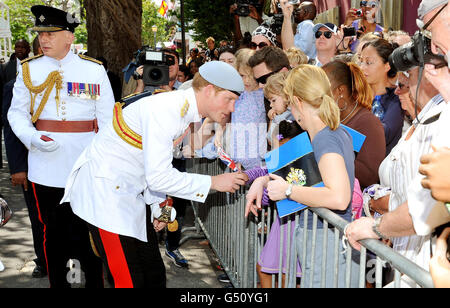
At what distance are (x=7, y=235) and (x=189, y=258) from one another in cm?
234

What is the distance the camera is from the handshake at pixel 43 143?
13.5 feet

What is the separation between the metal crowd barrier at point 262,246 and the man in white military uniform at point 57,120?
116 centimetres

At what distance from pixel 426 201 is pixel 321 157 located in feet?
3.19

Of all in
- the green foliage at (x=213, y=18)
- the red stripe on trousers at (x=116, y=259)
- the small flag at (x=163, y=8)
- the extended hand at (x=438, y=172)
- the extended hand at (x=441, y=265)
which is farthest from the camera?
the small flag at (x=163, y=8)

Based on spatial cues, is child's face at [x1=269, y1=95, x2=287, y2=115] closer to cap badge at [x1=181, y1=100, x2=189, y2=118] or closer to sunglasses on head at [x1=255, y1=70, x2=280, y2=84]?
sunglasses on head at [x1=255, y1=70, x2=280, y2=84]

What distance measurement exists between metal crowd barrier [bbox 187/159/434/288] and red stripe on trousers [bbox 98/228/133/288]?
3.09 ft

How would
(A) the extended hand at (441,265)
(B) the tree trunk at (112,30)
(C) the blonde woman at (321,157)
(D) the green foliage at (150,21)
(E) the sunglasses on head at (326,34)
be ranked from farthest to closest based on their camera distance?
(D) the green foliage at (150,21) < (B) the tree trunk at (112,30) < (E) the sunglasses on head at (326,34) < (C) the blonde woman at (321,157) < (A) the extended hand at (441,265)

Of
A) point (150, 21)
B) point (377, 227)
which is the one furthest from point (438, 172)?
point (150, 21)

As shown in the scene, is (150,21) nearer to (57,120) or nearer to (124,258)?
(57,120)

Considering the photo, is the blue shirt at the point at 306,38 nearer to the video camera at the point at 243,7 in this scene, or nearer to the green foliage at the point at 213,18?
the video camera at the point at 243,7

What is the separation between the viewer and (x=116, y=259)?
321cm

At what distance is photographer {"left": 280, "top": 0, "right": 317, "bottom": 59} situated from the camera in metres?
6.05

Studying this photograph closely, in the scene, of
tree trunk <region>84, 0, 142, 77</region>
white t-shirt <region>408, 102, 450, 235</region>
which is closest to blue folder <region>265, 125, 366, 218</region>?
white t-shirt <region>408, 102, 450, 235</region>

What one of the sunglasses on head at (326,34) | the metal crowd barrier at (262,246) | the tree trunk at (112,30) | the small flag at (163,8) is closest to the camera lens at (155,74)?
the metal crowd barrier at (262,246)
